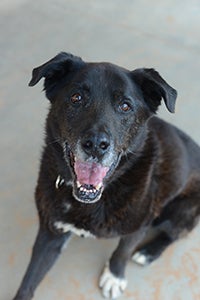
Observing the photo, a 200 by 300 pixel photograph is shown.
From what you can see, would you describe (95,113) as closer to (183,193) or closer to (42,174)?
(42,174)

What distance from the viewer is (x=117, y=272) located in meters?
2.25

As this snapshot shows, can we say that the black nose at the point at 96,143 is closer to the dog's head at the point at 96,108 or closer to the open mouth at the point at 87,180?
the dog's head at the point at 96,108

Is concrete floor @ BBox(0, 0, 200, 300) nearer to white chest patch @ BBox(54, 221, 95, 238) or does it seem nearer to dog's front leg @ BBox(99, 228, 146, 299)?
dog's front leg @ BBox(99, 228, 146, 299)

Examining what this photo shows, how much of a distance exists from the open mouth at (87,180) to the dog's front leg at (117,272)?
16.5 inches

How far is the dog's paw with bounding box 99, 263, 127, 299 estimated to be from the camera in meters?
2.22

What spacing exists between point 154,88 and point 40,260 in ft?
2.93

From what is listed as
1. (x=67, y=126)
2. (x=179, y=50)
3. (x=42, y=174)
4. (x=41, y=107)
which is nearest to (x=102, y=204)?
(x=42, y=174)

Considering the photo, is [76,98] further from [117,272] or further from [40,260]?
[117,272]

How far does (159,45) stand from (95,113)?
1780 mm

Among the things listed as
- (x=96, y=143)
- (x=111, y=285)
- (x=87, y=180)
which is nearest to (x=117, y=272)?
(x=111, y=285)

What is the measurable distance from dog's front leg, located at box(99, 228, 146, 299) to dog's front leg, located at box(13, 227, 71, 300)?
241 millimetres

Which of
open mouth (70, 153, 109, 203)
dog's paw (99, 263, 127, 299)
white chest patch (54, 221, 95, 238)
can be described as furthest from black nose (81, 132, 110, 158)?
dog's paw (99, 263, 127, 299)

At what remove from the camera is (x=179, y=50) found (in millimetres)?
3352

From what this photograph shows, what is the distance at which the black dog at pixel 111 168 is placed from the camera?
1.77 metres
